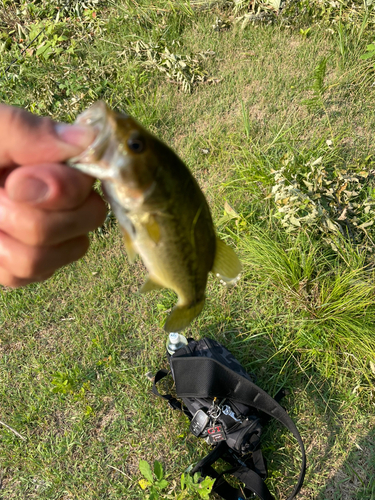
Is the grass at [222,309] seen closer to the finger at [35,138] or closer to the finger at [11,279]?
the finger at [11,279]

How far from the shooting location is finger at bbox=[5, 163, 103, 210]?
125cm

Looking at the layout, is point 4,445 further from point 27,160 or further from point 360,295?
point 360,295

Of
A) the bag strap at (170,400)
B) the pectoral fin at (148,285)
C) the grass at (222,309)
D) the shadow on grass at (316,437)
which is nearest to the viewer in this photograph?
the pectoral fin at (148,285)

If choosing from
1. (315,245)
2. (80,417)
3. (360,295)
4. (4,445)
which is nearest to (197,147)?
(315,245)

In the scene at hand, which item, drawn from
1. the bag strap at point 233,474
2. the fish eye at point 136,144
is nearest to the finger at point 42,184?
the fish eye at point 136,144

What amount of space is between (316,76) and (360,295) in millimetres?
1832

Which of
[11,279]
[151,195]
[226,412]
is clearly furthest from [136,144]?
[226,412]

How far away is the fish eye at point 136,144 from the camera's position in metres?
1.09

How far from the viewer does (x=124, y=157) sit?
1098 millimetres

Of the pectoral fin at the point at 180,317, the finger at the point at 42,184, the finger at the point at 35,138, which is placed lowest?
the pectoral fin at the point at 180,317

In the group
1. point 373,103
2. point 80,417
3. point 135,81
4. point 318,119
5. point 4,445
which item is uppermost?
point 373,103

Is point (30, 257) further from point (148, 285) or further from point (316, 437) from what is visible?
point (316, 437)

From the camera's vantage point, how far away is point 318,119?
152 inches

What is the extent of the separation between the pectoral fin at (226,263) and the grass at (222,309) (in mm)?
1732
